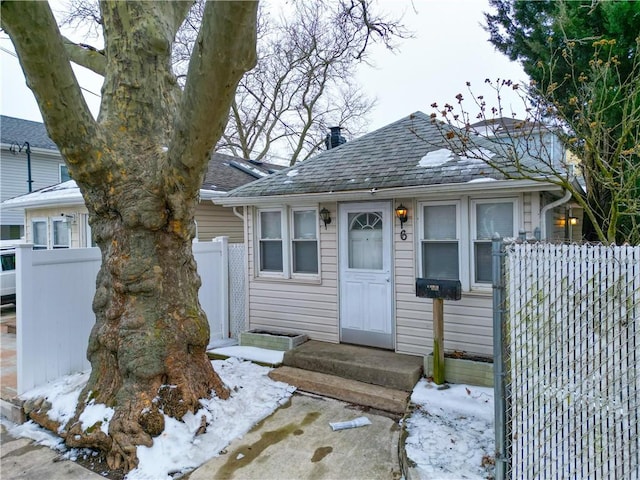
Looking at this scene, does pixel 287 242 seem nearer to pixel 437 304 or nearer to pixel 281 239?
pixel 281 239

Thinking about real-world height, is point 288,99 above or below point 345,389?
above

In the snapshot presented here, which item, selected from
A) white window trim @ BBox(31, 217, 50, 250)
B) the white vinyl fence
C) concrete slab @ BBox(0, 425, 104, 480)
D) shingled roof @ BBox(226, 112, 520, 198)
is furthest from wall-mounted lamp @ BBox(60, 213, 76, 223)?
concrete slab @ BBox(0, 425, 104, 480)

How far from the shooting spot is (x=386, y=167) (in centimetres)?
604

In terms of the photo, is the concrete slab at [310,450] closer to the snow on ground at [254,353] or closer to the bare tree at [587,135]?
the snow on ground at [254,353]

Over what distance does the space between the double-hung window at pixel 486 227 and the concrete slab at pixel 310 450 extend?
2312 millimetres

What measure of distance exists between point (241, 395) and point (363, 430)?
150 centimetres

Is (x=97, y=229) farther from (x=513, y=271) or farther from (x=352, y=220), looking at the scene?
(x=513, y=271)

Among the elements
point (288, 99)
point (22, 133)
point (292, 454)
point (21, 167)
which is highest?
point (288, 99)

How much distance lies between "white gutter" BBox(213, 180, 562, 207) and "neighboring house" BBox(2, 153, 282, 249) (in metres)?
2.59

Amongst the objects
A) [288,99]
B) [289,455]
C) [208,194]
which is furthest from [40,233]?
[288,99]

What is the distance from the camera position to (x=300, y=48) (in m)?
15.4

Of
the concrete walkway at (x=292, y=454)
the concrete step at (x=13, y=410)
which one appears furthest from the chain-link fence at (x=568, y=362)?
the concrete step at (x=13, y=410)

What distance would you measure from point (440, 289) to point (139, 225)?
3.47 m

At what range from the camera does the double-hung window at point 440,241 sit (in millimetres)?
5379
